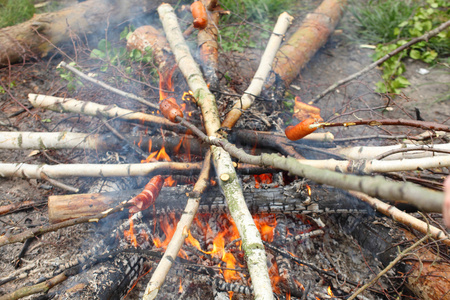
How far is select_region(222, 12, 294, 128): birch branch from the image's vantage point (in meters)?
3.06

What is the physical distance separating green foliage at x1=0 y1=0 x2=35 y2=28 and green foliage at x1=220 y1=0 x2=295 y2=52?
400cm

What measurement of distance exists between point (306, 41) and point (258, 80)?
2.44m

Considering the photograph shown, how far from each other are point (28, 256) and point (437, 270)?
12.0ft

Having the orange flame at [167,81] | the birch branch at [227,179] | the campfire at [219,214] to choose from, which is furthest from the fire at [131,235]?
the orange flame at [167,81]

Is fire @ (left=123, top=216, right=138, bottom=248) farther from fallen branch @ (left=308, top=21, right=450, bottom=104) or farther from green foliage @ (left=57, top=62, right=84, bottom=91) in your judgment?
fallen branch @ (left=308, top=21, right=450, bottom=104)

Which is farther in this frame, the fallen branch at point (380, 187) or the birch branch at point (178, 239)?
the birch branch at point (178, 239)

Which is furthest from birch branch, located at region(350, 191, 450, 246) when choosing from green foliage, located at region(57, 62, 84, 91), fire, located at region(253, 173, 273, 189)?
green foliage, located at region(57, 62, 84, 91)

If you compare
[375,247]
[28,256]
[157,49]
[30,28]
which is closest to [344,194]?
[375,247]

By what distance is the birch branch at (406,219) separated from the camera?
7.30 feet

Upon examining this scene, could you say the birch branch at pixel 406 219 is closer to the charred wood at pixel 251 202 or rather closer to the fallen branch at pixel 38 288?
the charred wood at pixel 251 202

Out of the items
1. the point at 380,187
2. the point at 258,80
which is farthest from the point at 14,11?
the point at 380,187

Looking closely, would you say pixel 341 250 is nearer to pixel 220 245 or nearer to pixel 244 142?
pixel 220 245

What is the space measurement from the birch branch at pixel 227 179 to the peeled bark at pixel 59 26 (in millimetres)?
1944

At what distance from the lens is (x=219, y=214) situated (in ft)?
9.50
